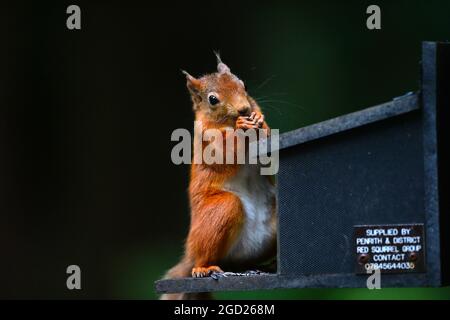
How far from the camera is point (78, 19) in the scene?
289 inches

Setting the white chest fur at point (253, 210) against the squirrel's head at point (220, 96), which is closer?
the white chest fur at point (253, 210)

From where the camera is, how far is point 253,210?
4.41 metres

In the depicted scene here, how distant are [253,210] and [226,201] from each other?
0.17 m

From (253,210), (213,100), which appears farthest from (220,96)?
(253,210)

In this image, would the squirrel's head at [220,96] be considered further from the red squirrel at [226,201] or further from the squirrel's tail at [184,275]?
the squirrel's tail at [184,275]

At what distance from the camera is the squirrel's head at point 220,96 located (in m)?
4.54

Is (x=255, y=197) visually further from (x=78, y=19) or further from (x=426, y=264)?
(x=78, y=19)

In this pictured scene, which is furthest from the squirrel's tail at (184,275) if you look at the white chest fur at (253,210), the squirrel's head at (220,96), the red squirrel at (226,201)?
the squirrel's head at (220,96)

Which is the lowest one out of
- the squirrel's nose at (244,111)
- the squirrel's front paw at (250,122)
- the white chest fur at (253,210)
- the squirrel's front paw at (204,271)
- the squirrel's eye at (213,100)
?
the squirrel's front paw at (204,271)

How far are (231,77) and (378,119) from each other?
1138mm

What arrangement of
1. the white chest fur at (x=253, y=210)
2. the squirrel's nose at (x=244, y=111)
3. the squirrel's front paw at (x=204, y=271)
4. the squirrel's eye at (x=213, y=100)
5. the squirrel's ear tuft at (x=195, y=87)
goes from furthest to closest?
the squirrel's ear tuft at (x=195, y=87) < the squirrel's eye at (x=213, y=100) < the squirrel's nose at (x=244, y=111) < the white chest fur at (x=253, y=210) < the squirrel's front paw at (x=204, y=271)

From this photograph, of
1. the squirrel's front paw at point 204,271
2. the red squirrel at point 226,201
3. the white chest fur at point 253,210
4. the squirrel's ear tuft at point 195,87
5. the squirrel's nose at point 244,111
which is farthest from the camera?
the squirrel's ear tuft at point 195,87

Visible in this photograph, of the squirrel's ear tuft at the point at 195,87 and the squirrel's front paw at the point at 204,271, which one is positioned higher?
the squirrel's ear tuft at the point at 195,87

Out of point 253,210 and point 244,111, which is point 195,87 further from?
point 253,210
